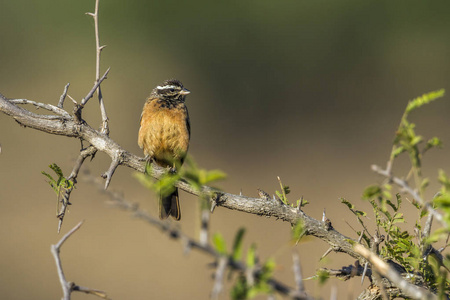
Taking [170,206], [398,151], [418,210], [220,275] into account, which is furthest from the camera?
[170,206]

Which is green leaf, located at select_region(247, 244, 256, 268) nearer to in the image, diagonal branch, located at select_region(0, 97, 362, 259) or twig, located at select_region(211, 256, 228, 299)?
twig, located at select_region(211, 256, 228, 299)

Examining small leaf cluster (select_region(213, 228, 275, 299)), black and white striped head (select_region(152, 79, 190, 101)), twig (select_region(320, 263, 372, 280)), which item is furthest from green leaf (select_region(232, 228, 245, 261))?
black and white striped head (select_region(152, 79, 190, 101))

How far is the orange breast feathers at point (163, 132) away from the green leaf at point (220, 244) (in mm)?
4222

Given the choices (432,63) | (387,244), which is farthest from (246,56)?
(387,244)

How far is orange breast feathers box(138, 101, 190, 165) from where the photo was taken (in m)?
5.87

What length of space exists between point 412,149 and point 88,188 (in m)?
12.6

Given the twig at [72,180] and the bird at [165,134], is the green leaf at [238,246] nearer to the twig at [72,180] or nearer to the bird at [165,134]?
the twig at [72,180]

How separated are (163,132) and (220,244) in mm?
4498

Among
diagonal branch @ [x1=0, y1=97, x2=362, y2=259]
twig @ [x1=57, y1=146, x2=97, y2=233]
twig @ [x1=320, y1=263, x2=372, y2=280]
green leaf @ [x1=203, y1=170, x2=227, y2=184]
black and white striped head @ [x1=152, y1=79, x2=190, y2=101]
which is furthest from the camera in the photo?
black and white striped head @ [x1=152, y1=79, x2=190, y2=101]

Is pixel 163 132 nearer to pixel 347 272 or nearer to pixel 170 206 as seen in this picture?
pixel 170 206

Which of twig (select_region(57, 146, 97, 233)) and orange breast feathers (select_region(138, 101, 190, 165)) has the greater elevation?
orange breast feathers (select_region(138, 101, 190, 165))

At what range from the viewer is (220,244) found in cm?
146

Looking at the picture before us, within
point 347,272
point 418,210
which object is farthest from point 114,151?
point 418,210

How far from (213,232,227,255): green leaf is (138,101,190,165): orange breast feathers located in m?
4.22
